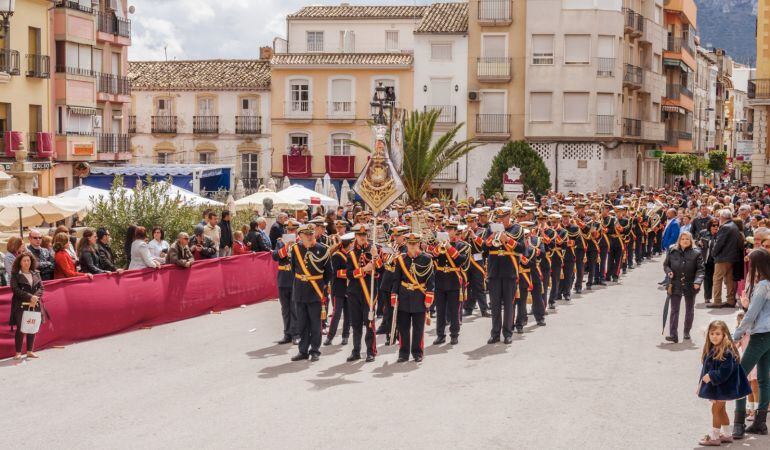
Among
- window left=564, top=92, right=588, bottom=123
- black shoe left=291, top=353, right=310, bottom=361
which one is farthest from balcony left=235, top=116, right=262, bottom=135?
black shoe left=291, top=353, right=310, bottom=361

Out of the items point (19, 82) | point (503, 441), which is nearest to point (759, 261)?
point (503, 441)

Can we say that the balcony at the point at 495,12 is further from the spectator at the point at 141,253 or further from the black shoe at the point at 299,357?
the black shoe at the point at 299,357

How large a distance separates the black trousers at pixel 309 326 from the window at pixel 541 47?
3554 cm

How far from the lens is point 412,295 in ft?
50.9

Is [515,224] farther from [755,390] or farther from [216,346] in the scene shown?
[755,390]

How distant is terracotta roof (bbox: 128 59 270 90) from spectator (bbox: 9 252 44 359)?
130 ft

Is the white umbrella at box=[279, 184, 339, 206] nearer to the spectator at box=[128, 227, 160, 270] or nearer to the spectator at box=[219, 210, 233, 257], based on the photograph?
the spectator at box=[219, 210, 233, 257]

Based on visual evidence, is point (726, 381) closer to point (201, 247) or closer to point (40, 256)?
point (40, 256)

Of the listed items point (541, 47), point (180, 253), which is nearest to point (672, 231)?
point (180, 253)

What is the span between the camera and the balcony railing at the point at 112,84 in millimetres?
45156

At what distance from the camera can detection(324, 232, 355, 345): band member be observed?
16.1m

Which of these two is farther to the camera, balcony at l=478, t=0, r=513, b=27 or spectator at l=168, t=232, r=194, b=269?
balcony at l=478, t=0, r=513, b=27

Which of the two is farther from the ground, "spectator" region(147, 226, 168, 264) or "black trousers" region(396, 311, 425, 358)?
"spectator" region(147, 226, 168, 264)

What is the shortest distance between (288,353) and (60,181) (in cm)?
2707
